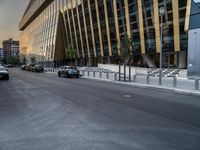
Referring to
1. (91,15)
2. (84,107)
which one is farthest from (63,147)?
(91,15)

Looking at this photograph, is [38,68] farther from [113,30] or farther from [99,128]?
[99,128]

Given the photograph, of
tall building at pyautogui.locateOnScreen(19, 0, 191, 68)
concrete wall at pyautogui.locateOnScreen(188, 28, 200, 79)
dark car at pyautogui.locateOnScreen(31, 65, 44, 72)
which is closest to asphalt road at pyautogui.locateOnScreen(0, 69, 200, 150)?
concrete wall at pyautogui.locateOnScreen(188, 28, 200, 79)

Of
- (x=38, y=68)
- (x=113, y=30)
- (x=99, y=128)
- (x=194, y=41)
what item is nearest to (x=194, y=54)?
(x=194, y=41)

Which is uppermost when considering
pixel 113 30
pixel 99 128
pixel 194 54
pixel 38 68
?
pixel 113 30

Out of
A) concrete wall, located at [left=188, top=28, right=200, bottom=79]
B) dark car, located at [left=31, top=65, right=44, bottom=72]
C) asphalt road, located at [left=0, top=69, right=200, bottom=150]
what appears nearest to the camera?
asphalt road, located at [left=0, top=69, right=200, bottom=150]

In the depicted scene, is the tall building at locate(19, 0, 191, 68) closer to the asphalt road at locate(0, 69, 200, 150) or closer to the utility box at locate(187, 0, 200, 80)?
the utility box at locate(187, 0, 200, 80)

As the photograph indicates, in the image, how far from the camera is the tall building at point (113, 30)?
36875mm

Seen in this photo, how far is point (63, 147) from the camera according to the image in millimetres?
5414

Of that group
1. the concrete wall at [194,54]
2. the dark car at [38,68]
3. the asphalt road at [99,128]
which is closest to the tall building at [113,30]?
the concrete wall at [194,54]

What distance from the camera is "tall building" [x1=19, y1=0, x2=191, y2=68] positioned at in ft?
121

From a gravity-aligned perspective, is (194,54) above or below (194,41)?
below

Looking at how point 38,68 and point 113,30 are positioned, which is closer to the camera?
point 113,30

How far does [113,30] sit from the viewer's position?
162 ft

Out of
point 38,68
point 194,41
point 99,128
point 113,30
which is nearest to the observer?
point 99,128
